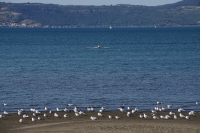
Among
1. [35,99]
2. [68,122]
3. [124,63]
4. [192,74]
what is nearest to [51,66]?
[124,63]

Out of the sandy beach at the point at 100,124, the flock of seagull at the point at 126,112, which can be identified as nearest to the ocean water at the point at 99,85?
the flock of seagull at the point at 126,112

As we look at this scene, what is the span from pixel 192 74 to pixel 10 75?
14916 millimetres

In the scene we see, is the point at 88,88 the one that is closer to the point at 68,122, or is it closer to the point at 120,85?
the point at 120,85

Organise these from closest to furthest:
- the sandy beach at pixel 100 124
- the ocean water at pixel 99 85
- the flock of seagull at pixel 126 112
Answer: the sandy beach at pixel 100 124 → the flock of seagull at pixel 126 112 → the ocean water at pixel 99 85

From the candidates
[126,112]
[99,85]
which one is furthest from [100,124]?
[99,85]

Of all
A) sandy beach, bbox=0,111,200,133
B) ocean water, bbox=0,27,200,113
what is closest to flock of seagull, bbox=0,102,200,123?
sandy beach, bbox=0,111,200,133

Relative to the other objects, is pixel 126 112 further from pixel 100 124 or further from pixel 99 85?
pixel 99 85

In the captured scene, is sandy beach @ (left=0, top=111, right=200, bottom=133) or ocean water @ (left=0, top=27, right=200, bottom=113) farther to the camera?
ocean water @ (left=0, top=27, right=200, bottom=113)

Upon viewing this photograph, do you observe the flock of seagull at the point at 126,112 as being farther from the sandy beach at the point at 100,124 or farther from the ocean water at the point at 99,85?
the ocean water at the point at 99,85

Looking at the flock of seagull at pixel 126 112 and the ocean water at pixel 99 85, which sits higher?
the flock of seagull at pixel 126 112

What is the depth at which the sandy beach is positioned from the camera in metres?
26.1

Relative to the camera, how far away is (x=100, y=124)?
27688 millimetres

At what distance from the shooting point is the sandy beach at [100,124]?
2612 centimetres

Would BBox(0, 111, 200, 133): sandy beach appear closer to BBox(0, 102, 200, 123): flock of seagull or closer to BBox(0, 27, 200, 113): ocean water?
BBox(0, 102, 200, 123): flock of seagull
